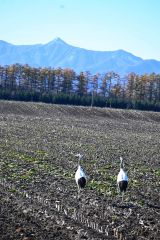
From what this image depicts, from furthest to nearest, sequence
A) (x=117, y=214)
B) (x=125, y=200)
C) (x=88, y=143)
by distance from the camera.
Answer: (x=88, y=143), (x=125, y=200), (x=117, y=214)

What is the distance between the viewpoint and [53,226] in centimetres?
1445

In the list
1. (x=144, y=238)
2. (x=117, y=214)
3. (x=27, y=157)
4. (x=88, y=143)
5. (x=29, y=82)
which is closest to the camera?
(x=144, y=238)

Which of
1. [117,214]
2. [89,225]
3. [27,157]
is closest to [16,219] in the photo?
[89,225]

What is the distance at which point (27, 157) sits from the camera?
1075 inches

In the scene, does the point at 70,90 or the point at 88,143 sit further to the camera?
the point at 70,90

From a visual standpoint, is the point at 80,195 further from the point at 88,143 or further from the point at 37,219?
the point at 88,143

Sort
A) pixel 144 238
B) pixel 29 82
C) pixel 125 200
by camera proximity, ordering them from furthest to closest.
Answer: pixel 29 82
pixel 125 200
pixel 144 238

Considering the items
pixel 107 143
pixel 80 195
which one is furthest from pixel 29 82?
pixel 80 195

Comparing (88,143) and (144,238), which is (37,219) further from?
(88,143)

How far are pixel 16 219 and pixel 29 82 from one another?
8648cm

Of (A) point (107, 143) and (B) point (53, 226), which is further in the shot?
(A) point (107, 143)

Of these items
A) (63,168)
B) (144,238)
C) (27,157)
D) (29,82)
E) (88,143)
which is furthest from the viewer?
(29,82)

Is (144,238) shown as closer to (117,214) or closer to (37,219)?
(117,214)

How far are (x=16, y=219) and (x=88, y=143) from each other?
21.7 metres
